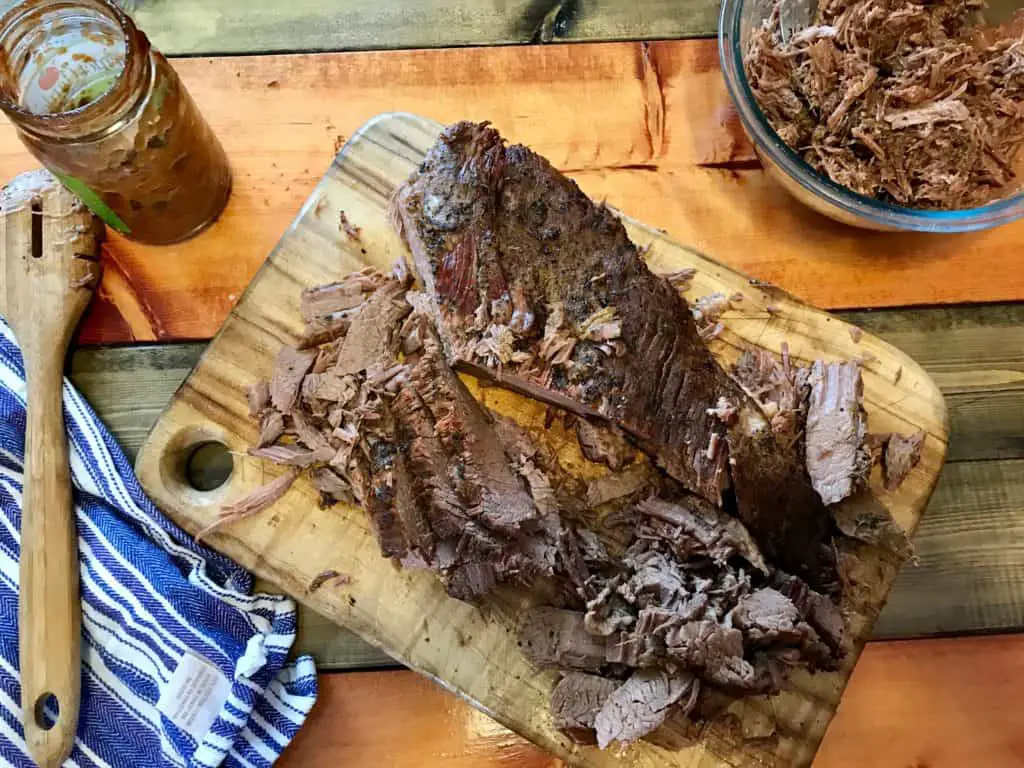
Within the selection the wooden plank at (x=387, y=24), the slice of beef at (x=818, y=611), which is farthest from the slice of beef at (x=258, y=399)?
the slice of beef at (x=818, y=611)

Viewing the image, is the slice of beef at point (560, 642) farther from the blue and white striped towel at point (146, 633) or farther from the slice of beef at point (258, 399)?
the slice of beef at point (258, 399)

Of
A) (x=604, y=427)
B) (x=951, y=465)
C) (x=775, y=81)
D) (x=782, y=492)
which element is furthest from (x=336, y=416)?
(x=951, y=465)

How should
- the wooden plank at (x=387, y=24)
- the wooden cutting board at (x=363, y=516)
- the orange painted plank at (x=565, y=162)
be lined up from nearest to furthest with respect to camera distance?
the wooden cutting board at (x=363, y=516) < the orange painted plank at (x=565, y=162) < the wooden plank at (x=387, y=24)

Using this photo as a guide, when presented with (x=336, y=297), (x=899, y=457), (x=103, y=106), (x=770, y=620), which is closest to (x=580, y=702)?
(x=770, y=620)

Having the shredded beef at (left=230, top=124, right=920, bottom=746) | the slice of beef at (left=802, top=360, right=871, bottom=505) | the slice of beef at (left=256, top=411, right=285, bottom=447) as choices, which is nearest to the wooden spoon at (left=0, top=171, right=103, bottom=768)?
the shredded beef at (left=230, top=124, right=920, bottom=746)

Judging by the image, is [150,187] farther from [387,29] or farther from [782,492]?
[782,492]

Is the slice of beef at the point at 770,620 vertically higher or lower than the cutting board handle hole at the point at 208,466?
higher
